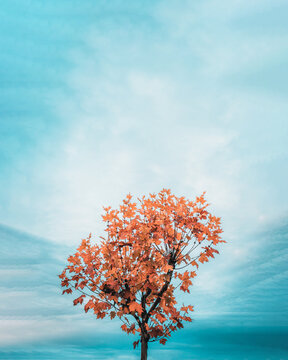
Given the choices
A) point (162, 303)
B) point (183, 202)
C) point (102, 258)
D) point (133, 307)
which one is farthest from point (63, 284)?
point (183, 202)

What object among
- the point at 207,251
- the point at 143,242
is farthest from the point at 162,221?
the point at 207,251

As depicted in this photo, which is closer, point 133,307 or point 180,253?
point 133,307

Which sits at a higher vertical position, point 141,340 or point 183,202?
point 183,202

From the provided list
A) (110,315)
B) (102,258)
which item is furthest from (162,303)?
(102,258)

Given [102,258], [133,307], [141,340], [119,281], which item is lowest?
[141,340]

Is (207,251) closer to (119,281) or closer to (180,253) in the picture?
(180,253)

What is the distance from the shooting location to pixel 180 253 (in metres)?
9.23

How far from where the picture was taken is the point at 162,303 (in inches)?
353

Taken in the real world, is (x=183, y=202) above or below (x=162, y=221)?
above

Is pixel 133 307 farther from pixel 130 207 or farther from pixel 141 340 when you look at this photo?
pixel 130 207

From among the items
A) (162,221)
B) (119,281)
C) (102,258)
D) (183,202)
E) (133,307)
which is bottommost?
(133,307)

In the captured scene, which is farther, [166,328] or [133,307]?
[166,328]

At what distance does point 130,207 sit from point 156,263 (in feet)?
5.30

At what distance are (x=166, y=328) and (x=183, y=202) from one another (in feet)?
11.5
